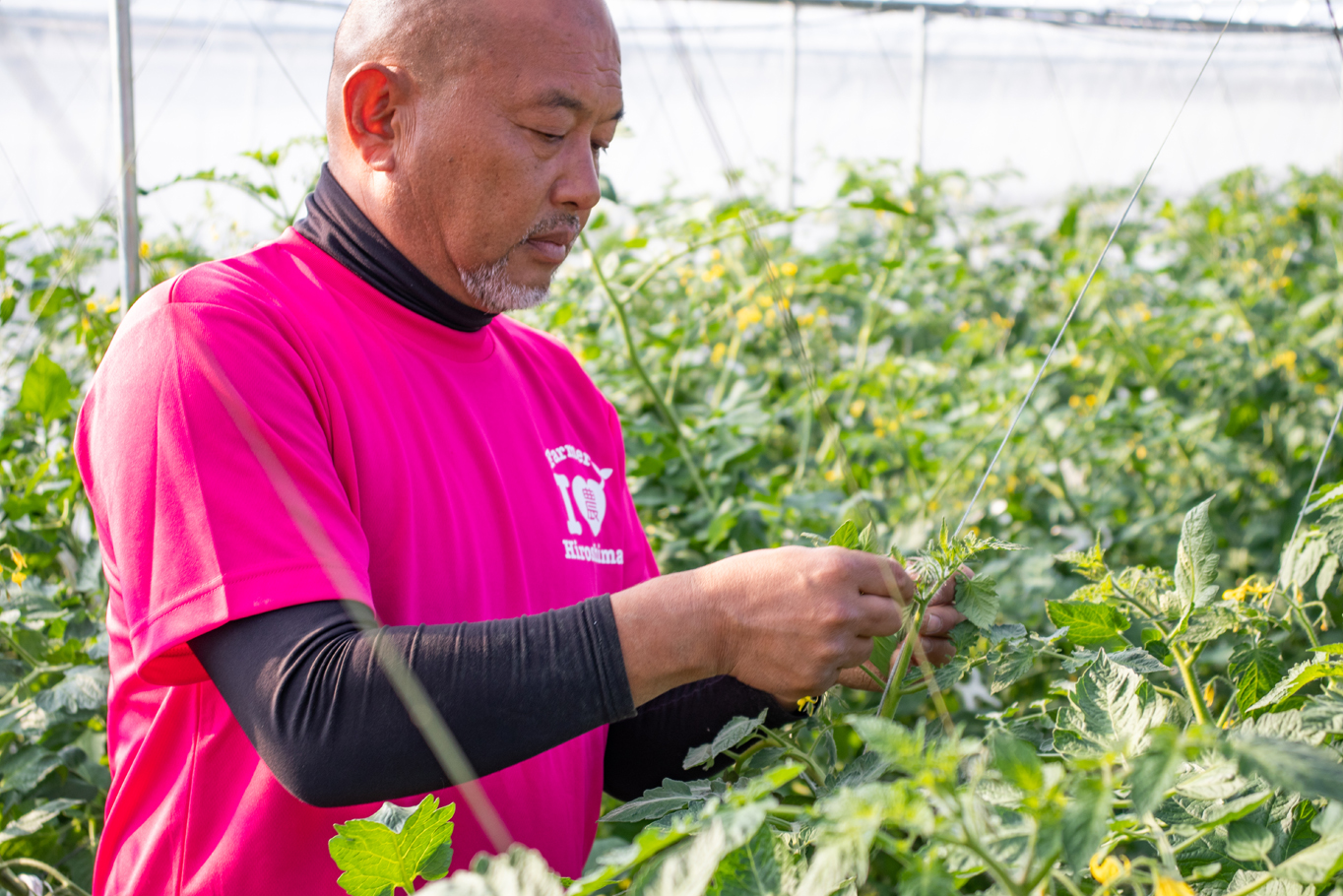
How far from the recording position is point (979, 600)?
2.34ft

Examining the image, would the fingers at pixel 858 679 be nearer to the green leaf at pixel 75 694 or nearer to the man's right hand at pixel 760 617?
the man's right hand at pixel 760 617

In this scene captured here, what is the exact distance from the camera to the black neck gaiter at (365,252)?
0.99 meters

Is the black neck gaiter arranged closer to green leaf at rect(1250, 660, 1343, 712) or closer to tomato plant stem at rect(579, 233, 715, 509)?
tomato plant stem at rect(579, 233, 715, 509)

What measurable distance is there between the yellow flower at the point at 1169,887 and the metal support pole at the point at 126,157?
133cm

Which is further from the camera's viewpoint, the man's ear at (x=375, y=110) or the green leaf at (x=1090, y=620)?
the man's ear at (x=375, y=110)

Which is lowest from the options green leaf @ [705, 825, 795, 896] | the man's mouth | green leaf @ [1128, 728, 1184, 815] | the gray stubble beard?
green leaf @ [705, 825, 795, 896]

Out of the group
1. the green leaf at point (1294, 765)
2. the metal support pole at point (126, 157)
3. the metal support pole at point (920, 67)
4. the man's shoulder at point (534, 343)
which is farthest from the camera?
the metal support pole at point (920, 67)

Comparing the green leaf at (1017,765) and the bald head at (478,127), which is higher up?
the bald head at (478,127)

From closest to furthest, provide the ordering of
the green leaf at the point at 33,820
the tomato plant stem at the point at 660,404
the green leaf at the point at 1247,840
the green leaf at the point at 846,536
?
the green leaf at the point at 1247,840 → the green leaf at the point at 846,536 → the green leaf at the point at 33,820 → the tomato plant stem at the point at 660,404

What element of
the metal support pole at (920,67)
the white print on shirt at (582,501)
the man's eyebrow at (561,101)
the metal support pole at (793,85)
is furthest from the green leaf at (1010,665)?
the metal support pole at (920,67)

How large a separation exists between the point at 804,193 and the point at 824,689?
329cm

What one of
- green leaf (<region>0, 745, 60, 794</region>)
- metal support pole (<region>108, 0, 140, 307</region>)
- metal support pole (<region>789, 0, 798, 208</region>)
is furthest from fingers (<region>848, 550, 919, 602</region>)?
metal support pole (<region>789, 0, 798, 208</region>)

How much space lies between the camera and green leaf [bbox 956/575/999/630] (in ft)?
2.30

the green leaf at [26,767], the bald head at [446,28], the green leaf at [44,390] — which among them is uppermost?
the bald head at [446,28]
